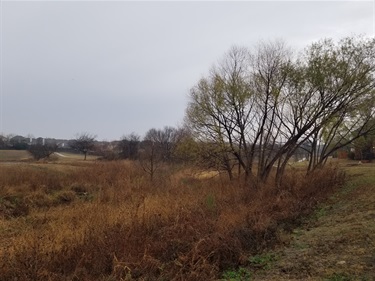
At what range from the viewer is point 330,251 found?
23.4ft

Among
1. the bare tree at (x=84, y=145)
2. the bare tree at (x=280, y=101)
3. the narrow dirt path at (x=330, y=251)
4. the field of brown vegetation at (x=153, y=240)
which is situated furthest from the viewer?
the bare tree at (x=84, y=145)

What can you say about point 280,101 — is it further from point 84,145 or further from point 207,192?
point 84,145

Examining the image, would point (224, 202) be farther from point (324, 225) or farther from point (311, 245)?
point (311, 245)

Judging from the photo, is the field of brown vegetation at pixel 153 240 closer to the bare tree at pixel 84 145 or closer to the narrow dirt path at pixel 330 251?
the narrow dirt path at pixel 330 251

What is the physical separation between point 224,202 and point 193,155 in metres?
10.4

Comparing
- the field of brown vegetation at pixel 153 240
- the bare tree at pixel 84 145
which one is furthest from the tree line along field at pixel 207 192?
the bare tree at pixel 84 145

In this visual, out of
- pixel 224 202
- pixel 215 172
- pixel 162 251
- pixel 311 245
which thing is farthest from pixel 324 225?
pixel 215 172

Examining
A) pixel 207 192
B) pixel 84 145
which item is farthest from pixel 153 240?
pixel 84 145

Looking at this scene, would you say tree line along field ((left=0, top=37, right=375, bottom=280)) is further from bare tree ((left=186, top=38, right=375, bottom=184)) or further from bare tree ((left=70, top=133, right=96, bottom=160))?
bare tree ((left=70, top=133, right=96, bottom=160))

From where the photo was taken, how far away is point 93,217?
10031 millimetres

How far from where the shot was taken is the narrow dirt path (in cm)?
582

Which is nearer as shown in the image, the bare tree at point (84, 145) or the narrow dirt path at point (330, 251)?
the narrow dirt path at point (330, 251)

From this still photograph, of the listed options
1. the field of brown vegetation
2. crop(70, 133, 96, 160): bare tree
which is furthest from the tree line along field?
crop(70, 133, 96, 160): bare tree

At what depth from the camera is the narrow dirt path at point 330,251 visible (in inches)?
229
